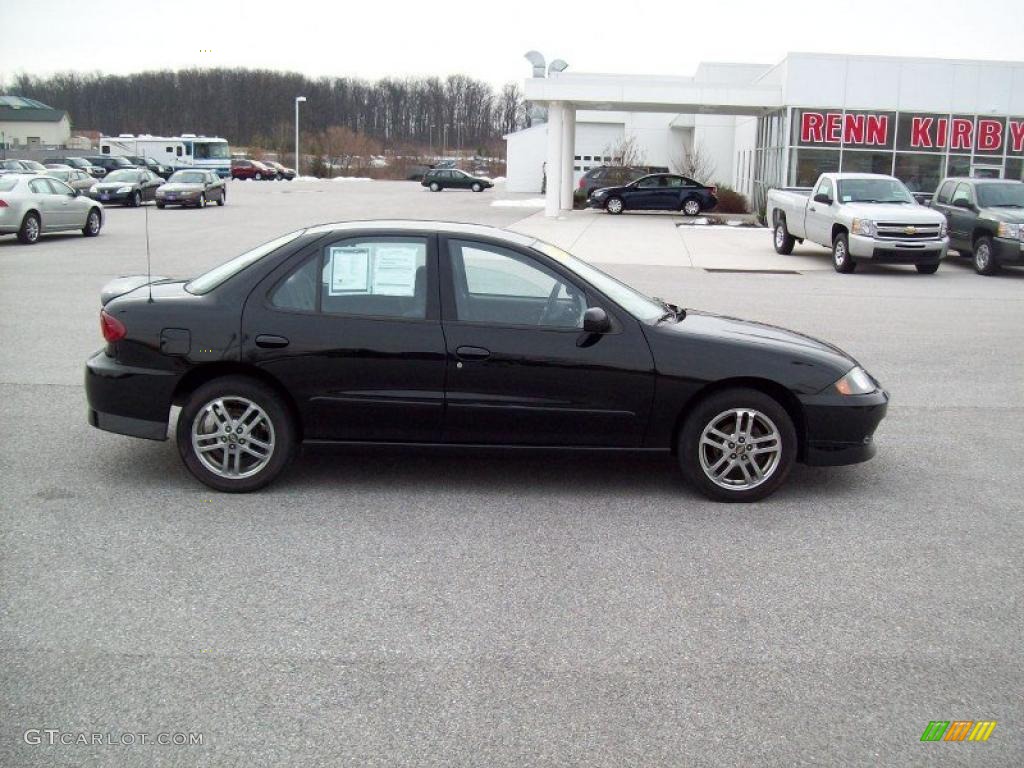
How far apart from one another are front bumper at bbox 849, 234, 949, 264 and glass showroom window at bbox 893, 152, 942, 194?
15.4 m

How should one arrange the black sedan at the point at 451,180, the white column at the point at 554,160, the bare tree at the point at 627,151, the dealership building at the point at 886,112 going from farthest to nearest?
the black sedan at the point at 451,180 → the bare tree at the point at 627,151 → the white column at the point at 554,160 → the dealership building at the point at 886,112

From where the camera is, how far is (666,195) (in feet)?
131

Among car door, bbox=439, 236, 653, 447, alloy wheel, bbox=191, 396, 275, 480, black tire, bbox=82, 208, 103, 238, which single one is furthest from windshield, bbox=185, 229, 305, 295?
black tire, bbox=82, 208, 103, 238

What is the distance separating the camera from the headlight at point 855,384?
624 cm

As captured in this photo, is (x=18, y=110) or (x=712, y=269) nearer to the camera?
(x=712, y=269)

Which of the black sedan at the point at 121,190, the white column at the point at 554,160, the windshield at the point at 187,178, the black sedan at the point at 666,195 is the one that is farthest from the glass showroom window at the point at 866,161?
the black sedan at the point at 121,190

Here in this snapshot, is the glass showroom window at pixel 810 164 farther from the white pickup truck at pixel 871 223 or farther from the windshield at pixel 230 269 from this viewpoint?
the windshield at pixel 230 269

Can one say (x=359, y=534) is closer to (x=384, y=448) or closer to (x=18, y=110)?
(x=384, y=448)

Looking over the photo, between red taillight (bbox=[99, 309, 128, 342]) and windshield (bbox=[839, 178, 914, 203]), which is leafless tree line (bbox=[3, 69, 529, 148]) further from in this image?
red taillight (bbox=[99, 309, 128, 342])

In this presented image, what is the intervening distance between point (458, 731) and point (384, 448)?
2.76m

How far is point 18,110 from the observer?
A: 104m

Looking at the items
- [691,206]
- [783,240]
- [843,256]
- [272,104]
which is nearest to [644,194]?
[691,206]

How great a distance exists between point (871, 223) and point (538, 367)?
15827 mm

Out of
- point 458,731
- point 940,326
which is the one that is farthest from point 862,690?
point 940,326
